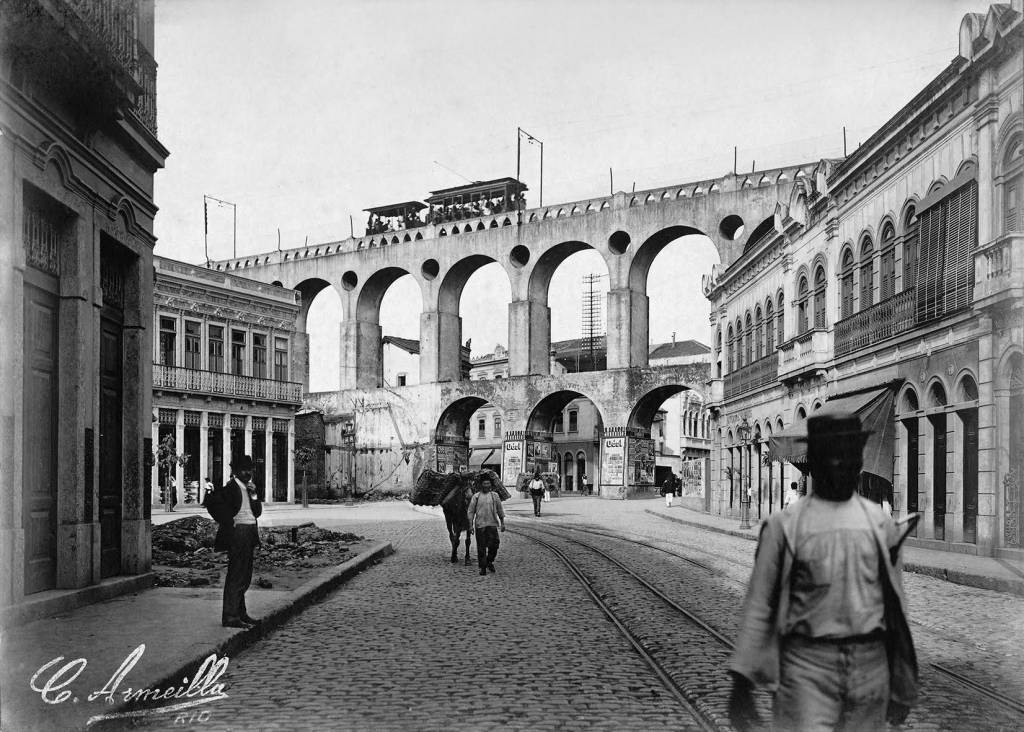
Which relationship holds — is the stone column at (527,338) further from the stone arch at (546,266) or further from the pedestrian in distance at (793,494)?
the pedestrian in distance at (793,494)

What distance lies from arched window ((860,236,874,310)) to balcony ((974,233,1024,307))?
5.35 meters

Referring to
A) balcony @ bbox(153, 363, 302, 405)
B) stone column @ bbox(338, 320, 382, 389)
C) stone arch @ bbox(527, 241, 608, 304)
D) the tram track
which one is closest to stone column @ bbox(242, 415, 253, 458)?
balcony @ bbox(153, 363, 302, 405)

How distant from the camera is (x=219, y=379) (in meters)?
40.1

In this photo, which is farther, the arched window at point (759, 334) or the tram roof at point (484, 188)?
the tram roof at point (484, 188)

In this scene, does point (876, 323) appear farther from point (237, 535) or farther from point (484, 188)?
point (484, 188)

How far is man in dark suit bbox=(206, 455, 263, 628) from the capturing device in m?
8.54

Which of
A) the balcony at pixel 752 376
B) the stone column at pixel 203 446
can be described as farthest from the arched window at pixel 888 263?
the stone column at pixel 203 446

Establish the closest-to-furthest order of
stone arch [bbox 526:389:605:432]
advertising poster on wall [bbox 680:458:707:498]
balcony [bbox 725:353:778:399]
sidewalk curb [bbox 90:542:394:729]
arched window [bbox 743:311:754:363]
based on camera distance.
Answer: sidewalk curb [bbox 90:542:394:729] < balcony [bbox 725:353:778:399] < arched window [bbox 743:311:754:363] < stone arch [bbox 526:389:605:432] < advertising poster on wall [bbox 680:458:707:498]

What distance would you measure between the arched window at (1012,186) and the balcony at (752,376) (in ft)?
38.3

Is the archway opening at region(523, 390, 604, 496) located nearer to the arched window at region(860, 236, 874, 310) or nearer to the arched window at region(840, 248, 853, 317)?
the arched window at region(840, 248, 853, 317)

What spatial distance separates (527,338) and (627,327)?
5.56 meters

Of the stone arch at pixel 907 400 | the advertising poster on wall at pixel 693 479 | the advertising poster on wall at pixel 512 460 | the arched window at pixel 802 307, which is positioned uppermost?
the arched window at pixel 802 307

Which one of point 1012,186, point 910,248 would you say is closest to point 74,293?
point 1012,186

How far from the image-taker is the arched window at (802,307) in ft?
86.4
